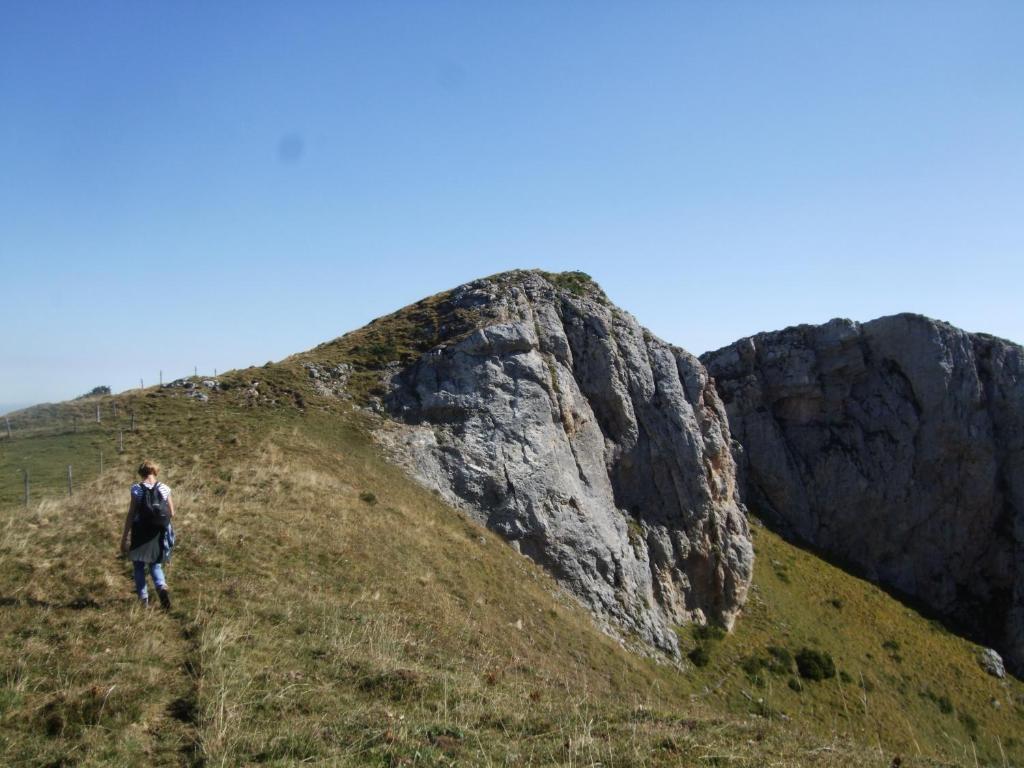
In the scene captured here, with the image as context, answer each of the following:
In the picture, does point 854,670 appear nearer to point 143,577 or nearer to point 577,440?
point 577,440

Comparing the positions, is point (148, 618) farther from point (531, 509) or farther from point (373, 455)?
point (531, 509)

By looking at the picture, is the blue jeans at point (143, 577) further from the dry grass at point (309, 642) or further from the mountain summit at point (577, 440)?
the mountain summit at point (577, 440)

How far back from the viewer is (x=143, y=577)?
12.8 m

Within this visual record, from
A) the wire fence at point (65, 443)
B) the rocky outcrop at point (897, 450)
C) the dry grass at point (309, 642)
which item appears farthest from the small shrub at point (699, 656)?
the wire fence at point (65, 443)

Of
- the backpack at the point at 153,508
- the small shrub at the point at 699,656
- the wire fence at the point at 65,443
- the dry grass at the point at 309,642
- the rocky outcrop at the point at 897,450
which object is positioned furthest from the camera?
the rocky outcrop at the point at 897,450

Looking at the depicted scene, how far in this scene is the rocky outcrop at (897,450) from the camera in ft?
179

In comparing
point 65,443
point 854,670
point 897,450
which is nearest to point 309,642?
point 65,443

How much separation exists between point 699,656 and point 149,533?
26.1m

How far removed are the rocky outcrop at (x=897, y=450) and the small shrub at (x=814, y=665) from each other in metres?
18.2

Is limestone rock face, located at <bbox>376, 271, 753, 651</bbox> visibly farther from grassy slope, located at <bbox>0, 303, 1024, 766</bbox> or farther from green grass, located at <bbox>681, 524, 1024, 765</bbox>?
green grass, located at <bbox>681, 524, 1024, 765</bbox>

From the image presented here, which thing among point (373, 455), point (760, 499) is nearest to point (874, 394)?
point (760, 499)

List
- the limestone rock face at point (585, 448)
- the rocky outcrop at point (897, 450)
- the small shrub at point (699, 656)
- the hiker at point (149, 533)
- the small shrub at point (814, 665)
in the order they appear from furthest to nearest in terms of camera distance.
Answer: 1. the rocky outcrop at point (897, 450)
2. the small shrub at point (814, 665)
3. the small shrub at point (699, 656)
4. the limestone rock face at point (585, 448)
5. the hiker at point (149, 533)

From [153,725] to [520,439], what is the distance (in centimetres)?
2490

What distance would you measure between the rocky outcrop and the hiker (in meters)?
Result: 47.6
